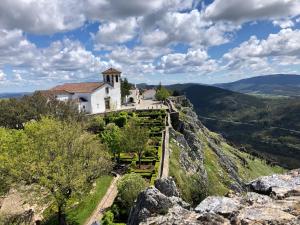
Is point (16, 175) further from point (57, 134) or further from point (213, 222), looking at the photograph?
point (213, 222)

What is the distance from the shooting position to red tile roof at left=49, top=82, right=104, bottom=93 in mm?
101438

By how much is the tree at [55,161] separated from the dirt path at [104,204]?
3.16 metres

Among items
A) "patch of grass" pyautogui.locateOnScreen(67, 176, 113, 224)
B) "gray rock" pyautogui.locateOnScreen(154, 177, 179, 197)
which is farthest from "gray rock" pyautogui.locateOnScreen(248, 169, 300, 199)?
"patch of grass" pyautogui.locateOnScreen(67, 176, 113, 224)

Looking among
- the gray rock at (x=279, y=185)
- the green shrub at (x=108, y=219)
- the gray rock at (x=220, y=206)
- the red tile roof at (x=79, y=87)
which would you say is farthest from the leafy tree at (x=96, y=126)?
the gray rock at (x=220, y=206)

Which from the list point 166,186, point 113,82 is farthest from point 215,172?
point 166,186

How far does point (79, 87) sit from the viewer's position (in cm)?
10469

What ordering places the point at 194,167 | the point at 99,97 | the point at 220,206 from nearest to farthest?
the point at 220,206
the point at 194,167
the point at 99,97

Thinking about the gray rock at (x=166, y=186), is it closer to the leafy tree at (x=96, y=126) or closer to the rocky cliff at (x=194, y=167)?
the rocky cliff at (x=194, y=167)

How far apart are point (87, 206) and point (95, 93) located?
6294 cm

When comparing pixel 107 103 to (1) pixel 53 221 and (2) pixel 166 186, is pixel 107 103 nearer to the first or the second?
(1) pixel 53 221

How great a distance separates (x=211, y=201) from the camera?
17156 mm

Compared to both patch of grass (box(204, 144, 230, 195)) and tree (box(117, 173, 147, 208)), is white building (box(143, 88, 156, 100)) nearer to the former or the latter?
patch of grass (box(204, 144, 230, 195))

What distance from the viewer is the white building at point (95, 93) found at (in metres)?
99.3

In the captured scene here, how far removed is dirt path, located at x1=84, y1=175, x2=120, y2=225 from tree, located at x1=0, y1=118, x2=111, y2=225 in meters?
3.16
